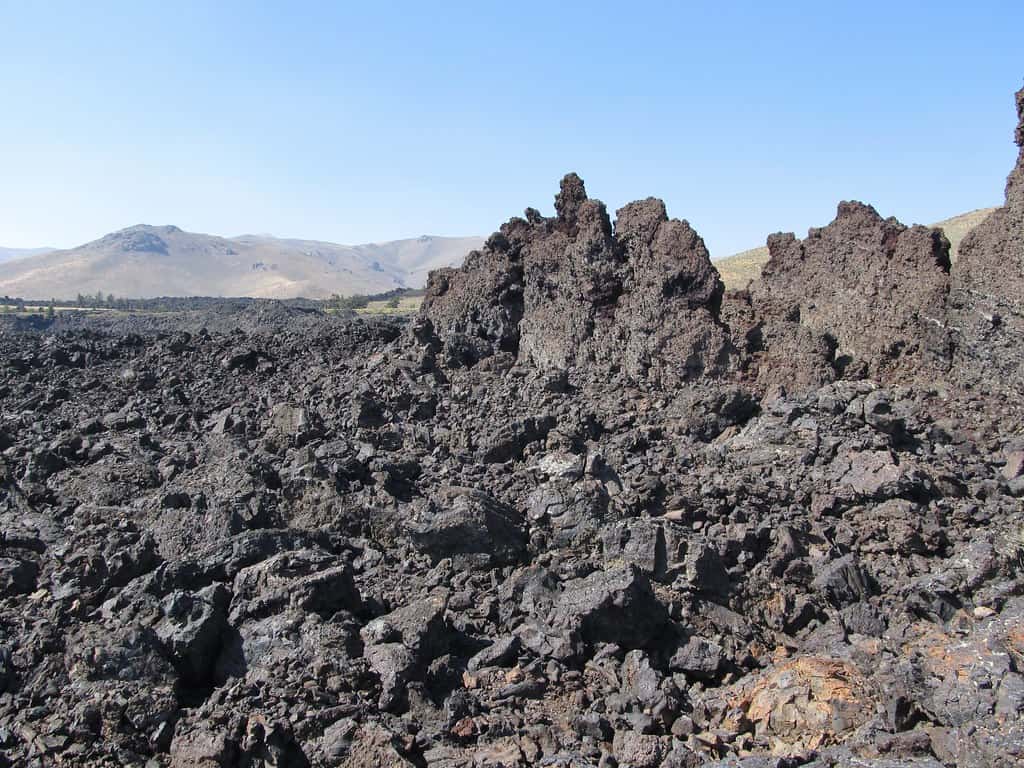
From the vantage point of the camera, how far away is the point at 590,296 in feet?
56.4

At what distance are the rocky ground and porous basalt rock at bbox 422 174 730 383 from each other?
69 mm

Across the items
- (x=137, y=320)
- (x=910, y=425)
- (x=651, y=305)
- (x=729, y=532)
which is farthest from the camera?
(x=137, y=320)

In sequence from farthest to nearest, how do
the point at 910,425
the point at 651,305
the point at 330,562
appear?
the point at 651,305
the point at 910,425
the point at 330,562

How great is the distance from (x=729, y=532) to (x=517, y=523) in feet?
9.15

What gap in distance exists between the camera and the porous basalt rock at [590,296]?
16.0 metres

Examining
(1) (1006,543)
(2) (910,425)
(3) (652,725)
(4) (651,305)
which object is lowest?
(3) (652,725)

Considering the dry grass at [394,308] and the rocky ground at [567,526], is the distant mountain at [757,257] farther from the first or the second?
the rocky ground at [567,526]

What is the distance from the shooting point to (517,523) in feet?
37.8

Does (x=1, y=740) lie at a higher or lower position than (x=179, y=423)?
lower

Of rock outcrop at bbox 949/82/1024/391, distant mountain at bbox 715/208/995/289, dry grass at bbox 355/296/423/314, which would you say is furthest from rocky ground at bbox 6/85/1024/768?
dry grass at bbox 355/296/423/314

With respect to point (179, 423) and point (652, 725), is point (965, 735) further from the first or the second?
point (179, 423)

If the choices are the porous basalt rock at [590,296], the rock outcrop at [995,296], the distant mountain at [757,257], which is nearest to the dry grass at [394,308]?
the distant mountain at [757,257]

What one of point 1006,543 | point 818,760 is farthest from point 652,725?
point 1006,543

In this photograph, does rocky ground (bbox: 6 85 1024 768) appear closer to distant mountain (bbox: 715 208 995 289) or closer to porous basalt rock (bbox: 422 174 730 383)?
porous basalt rock (bbox: 422 174 730 383)
